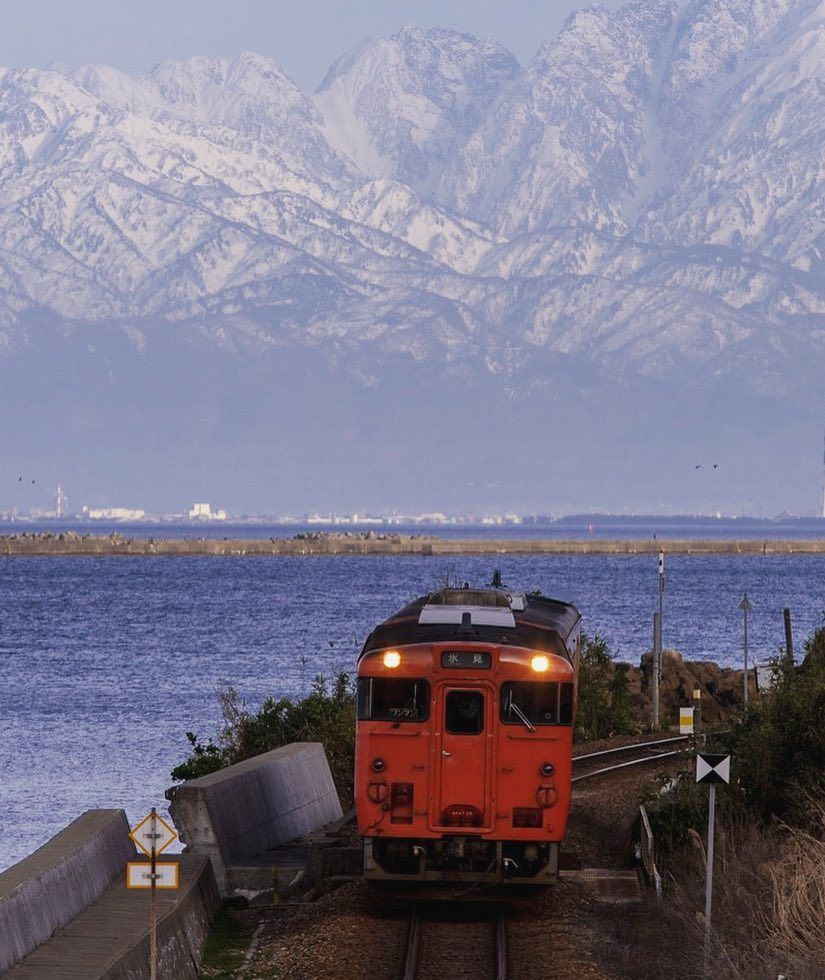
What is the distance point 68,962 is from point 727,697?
4364cm

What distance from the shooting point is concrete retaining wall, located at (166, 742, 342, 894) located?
2384cm

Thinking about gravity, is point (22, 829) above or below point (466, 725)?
below

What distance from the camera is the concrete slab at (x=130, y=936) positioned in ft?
55.5

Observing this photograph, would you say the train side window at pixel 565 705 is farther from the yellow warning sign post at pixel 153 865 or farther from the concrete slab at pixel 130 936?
the yellow warning sign post at pixel 153 865

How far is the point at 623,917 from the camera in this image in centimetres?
2181

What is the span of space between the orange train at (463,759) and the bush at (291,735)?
11.2 m

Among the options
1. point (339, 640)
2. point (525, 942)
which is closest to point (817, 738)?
point (525, 942)

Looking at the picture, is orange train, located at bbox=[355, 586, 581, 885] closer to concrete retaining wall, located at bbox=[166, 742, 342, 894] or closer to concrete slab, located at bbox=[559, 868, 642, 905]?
concrete slab, located at bbox=[559, 868, 642, 905]

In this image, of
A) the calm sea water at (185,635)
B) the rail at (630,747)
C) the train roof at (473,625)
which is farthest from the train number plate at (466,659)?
the rail at (630,747)

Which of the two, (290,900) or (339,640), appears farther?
(339,640)

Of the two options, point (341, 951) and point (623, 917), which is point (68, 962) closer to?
point (341, 951)

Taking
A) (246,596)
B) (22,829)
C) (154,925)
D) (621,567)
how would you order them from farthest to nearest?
(621,567) → (246,596) → (22,829) → (154,925)

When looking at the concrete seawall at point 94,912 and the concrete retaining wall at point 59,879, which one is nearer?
the concrete seawall at point 94,912

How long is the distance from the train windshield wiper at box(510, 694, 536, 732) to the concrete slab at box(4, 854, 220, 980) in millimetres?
4084
